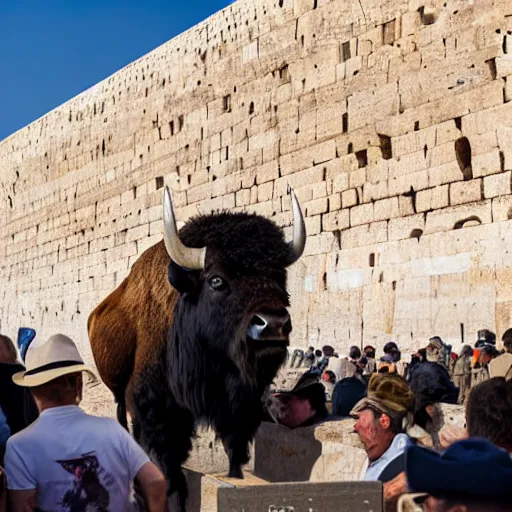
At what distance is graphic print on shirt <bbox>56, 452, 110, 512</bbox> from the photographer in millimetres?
2549

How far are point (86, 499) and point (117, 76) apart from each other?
1842cm

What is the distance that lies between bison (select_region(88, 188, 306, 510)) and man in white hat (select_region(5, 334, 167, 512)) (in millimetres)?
1209

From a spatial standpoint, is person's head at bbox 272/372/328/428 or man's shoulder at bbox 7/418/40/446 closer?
man's shoulder at bbox 7/418/40/446

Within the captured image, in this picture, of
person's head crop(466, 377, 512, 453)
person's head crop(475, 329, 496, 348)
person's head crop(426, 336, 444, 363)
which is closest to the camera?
person's head crop(466, 377, 512, 453)

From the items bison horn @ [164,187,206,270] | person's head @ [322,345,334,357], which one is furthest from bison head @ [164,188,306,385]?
person's head @ [322,345,334,357]

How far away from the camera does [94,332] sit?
5078 millimetres

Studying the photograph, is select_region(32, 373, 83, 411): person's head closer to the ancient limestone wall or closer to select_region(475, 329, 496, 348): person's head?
select_region(475, 329, 496, 348): person's head

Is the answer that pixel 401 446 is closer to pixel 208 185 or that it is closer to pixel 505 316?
pixel 505 316

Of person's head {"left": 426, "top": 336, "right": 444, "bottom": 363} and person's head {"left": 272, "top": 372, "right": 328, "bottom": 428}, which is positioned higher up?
person's head {"left": 426, "top": 336, "right": 444, "bottom": 363}

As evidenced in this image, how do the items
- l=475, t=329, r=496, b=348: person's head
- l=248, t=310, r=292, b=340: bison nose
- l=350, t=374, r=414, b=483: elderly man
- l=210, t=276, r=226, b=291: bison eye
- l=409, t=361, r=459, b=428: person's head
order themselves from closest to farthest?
l=350, t=374, r=414, b=483: elderly man → l=248, t=310, r=292, b=340: bison nose → l=210, t=276, r=226, b=291: bison eye → l=409, t=361, r=459, b=428: person's head → l=475, t=329, r=496, b=348: person's head

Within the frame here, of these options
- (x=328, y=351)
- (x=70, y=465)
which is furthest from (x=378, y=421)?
(x=328, y=351)

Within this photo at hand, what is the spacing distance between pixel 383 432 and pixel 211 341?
1036 millimetres

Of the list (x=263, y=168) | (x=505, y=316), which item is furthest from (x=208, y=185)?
(x=505, y=316)

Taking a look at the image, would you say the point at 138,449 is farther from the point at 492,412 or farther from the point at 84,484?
the point at 492,412
